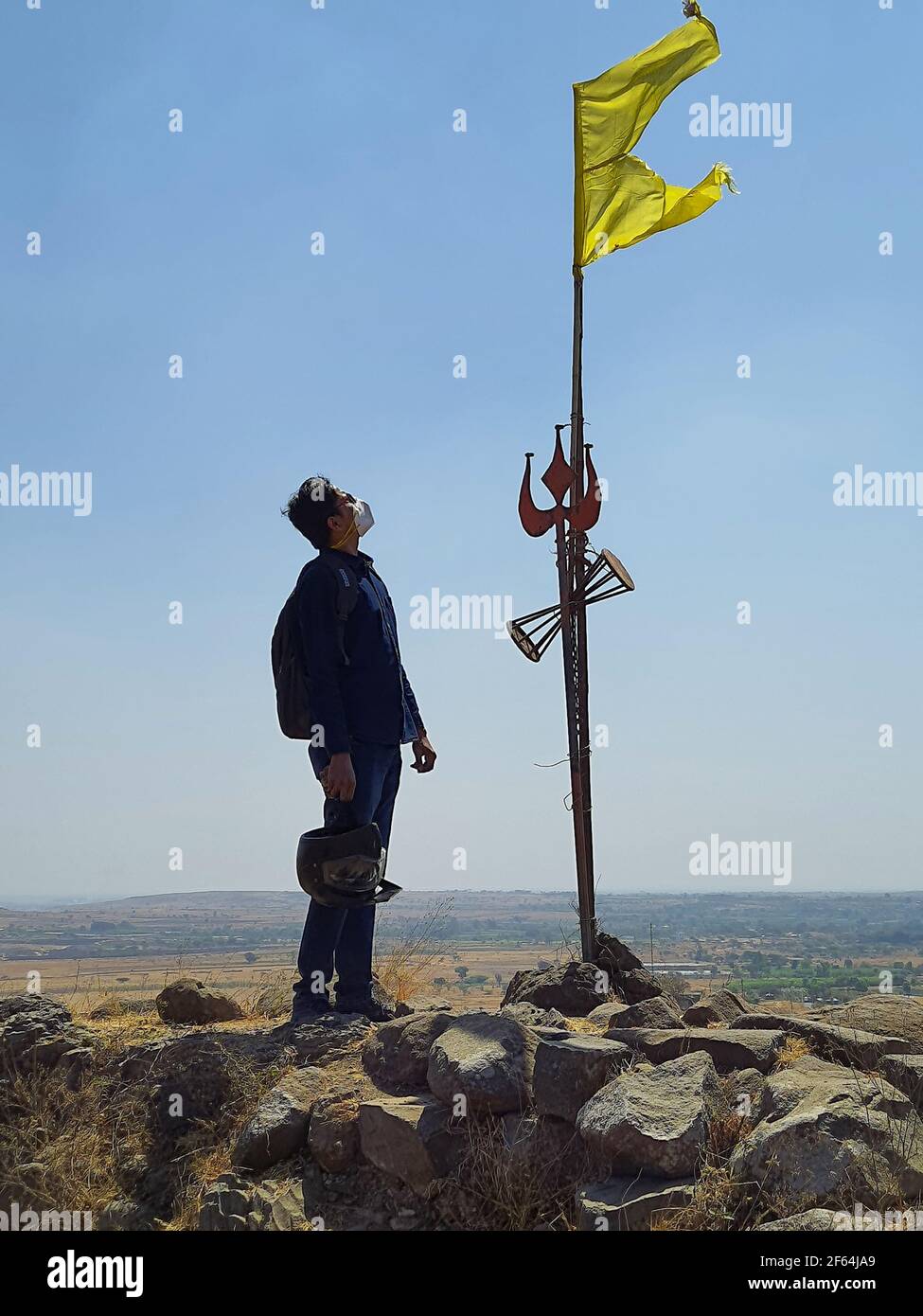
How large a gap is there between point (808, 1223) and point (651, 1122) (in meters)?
0.67

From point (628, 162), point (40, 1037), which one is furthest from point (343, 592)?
point (628, 162)

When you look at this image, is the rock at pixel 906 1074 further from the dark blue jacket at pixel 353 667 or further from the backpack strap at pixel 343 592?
the backpack strap at pixel 343 592

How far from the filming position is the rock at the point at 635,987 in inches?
251

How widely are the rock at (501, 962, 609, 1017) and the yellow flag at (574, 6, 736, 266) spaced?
4499 mm

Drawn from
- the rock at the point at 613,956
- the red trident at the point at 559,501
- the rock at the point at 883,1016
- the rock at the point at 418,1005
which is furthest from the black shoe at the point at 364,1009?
the red trident at the point at 559,501

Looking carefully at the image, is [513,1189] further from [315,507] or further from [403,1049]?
[315,507]

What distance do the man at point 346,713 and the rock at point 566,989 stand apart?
100 cm

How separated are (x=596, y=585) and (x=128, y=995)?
4061mm

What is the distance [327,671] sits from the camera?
5.36 m

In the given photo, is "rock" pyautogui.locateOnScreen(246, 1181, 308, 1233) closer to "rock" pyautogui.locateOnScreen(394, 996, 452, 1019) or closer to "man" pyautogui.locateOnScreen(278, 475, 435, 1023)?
"man" pyautogui.locateOnScreen(278, 475, 435, 1023)
